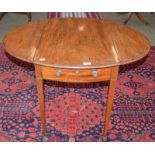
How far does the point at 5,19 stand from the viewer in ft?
16.6

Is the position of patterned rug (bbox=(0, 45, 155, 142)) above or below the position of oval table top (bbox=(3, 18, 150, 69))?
below

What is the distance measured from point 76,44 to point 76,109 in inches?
31.5

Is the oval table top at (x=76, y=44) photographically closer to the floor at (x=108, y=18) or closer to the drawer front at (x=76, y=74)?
the drawer front at (x=76, y=74)

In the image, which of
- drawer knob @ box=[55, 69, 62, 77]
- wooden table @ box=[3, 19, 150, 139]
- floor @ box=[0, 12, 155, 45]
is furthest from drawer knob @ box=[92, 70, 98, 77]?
floor @ box=[0, 12, 155, 45]

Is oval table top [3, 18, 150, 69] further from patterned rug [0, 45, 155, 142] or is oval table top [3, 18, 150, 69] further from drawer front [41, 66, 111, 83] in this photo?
patterned rug [0, 45, 155, 142]

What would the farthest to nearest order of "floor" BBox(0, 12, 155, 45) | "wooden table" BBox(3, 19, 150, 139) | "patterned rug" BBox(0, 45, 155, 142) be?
"floor" BBox(0, 12, 155, 45)
"patterned rug" BBox(0, 45, 155, 142)
"wooden table" BBox(3, 19, 150, 139)

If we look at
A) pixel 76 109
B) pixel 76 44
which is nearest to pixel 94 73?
pixel 76 44

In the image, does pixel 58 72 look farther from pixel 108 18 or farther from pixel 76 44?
pixel 108 18

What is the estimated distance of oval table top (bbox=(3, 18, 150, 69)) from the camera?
5.04 ft

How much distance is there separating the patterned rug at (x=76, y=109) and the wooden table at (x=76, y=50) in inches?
8.1

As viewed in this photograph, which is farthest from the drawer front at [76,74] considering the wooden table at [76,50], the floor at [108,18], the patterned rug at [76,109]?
the floor at [108,18]

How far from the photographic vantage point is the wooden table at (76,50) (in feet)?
5.00
